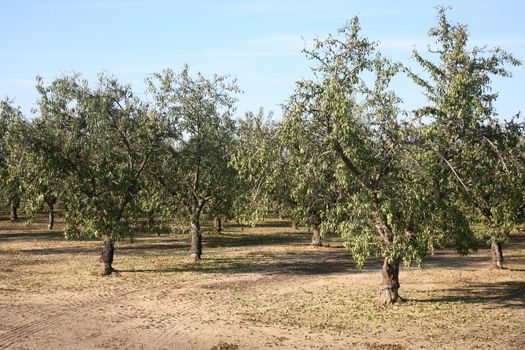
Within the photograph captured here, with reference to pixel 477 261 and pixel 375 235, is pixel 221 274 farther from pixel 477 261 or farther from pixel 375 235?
pixel 477 261

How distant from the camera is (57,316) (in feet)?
77.3

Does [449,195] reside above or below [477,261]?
above

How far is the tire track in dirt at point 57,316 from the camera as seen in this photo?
20.1m

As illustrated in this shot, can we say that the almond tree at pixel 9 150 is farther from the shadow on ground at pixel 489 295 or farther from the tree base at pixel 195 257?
the shadow on ground at pixel 489 295

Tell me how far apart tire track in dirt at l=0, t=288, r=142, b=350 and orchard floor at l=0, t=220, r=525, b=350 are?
46 millimetres

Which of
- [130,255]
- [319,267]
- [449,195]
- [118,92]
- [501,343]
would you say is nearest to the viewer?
[501,343]

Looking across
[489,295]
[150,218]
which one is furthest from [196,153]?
[489,295]

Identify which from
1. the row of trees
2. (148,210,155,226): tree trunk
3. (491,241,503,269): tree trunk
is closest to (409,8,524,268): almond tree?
the row of trees

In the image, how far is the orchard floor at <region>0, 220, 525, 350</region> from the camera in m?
20.3

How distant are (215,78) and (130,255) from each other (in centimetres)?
1606

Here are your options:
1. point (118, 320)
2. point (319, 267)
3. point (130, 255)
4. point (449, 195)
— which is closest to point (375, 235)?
point (449, 195)

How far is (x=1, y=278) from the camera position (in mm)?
32344

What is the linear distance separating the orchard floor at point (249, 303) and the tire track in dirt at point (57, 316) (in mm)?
46

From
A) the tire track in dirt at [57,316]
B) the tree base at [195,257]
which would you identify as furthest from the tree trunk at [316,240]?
the tire track in dirt at [57,316]
